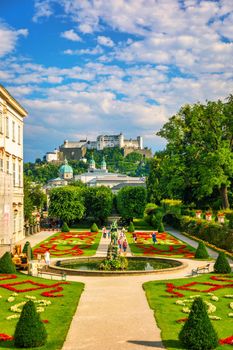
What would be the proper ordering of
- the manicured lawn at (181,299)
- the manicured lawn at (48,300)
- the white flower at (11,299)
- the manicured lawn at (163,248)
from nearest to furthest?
the manicured lawn at (48,300), the manicured lawn at (181,299), the white flower at (11,299), the manicured lawn at (163,248)

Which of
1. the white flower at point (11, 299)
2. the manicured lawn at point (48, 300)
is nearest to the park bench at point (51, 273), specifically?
the manicured lawn at point (48, 300)

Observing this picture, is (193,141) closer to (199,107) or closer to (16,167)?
(199,107)

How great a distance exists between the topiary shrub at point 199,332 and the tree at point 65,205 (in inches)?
2115

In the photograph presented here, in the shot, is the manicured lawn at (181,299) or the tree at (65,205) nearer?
the manicured lawn at (181,299)

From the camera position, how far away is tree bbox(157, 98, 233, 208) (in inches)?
1842

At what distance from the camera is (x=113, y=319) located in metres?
15.2

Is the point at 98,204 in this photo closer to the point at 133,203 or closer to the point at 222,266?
the point at 133,203

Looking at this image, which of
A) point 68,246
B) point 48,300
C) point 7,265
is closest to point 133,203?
point 68,246

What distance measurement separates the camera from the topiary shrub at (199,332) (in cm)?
1174

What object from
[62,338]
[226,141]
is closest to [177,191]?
[226,141]

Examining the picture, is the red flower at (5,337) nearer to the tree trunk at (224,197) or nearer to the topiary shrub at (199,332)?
the topiary shrub at (199,332)

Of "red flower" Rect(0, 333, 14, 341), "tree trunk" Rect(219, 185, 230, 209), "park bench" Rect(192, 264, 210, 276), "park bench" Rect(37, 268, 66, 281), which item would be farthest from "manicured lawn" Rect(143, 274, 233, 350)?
"tree trunk" Rect(219, 185, 230, 209)

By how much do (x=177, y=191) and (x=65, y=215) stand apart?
17.8 m

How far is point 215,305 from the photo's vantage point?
17.0 metres
